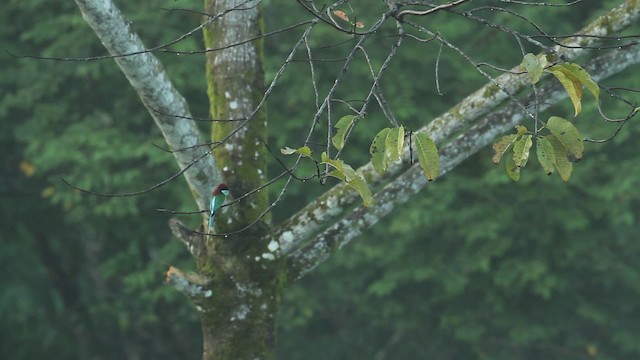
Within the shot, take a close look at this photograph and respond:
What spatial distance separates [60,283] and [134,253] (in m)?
2.03

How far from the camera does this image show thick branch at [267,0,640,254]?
508 cm

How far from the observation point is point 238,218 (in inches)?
215

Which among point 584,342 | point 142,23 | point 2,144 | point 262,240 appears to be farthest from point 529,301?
point 262,240

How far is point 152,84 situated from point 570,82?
2.16 metres

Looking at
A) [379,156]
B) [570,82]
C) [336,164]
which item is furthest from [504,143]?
[336,164]

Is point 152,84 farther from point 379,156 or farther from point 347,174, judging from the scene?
point 347,174

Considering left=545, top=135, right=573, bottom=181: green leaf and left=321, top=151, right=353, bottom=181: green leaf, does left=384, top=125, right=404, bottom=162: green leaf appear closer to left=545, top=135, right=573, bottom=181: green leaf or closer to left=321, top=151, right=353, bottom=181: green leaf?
left=321, top=151, right=353, bottom=181: green leaf

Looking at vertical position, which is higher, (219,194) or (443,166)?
(219,194)

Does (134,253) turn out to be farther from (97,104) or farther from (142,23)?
(142,23)

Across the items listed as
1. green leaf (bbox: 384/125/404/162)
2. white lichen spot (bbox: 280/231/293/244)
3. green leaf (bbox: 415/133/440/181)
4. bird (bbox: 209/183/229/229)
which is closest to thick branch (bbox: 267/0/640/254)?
white lichen spot (bbox: 280/231/293/244)

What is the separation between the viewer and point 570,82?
324cm

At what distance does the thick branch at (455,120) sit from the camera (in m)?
5.08

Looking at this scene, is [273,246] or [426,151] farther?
[273,246]

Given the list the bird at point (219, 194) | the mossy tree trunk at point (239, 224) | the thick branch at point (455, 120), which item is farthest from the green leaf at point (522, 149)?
the mossy tree trunk at point (239, 224)
